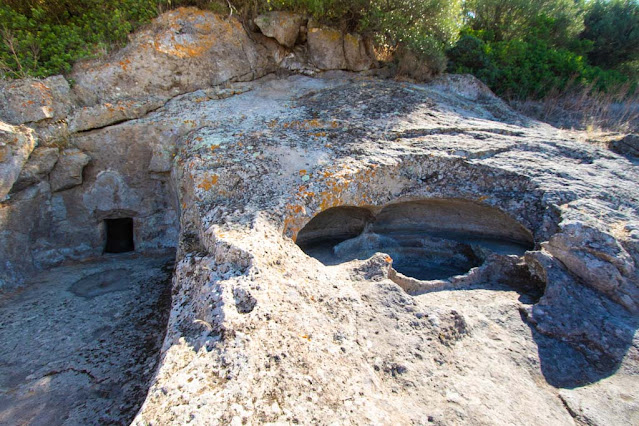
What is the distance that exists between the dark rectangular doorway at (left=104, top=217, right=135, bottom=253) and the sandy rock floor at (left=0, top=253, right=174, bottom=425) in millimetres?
974

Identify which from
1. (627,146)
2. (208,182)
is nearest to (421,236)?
(208,182)

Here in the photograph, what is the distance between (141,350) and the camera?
11.6 feet

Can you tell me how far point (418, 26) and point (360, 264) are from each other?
569 centimetres

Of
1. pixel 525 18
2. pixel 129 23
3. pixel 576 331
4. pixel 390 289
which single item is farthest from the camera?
pixel 525 18

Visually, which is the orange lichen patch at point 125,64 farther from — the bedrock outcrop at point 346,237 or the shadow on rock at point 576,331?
the shadow on rock at point 576,331

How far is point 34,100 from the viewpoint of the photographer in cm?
507

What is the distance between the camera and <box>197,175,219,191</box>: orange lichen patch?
3.96m

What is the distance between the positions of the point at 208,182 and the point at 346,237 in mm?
2009

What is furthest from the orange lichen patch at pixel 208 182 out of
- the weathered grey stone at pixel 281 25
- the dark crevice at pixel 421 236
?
the weathered grey stone at pixel 281 25

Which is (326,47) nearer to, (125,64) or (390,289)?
(125,64)

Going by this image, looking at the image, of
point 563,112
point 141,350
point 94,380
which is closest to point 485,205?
point 141,350

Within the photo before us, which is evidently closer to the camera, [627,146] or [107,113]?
[627,146]

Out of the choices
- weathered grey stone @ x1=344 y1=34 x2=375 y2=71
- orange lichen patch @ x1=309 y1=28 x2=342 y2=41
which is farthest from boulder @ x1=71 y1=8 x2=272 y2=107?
weathered grey stone @ x1=344 y1=34 x2=375 y2=71

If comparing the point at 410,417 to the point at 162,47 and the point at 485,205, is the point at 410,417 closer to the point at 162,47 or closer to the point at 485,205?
the point at 485,205
